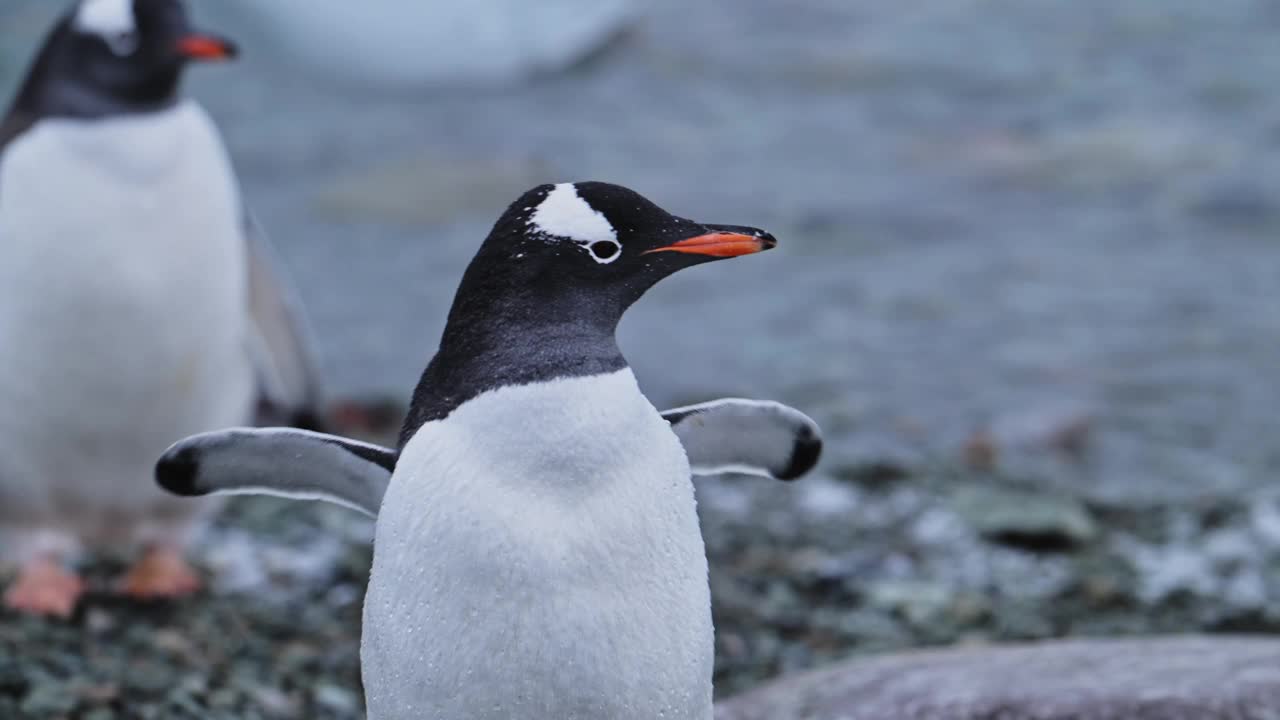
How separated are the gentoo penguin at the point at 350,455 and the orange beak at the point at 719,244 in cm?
29

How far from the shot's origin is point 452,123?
10445 millimetres

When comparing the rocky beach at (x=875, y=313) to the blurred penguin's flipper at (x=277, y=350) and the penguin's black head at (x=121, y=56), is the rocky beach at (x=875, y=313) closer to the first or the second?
the blurred penguin's flipper at (x=277, y=350)

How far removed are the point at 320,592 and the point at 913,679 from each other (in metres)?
1.70

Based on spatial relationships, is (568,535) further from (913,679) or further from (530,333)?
(913,679)

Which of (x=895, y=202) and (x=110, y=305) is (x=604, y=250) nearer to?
(x=110, y=305)

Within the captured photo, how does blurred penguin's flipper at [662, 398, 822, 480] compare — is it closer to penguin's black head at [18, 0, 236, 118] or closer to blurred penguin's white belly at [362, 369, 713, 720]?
blurred penguin's white belly at [362, 369, 713, 720]

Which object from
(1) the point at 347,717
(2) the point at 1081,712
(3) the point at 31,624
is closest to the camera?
(2) the point at 1081,712

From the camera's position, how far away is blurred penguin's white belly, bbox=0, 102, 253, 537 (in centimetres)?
357

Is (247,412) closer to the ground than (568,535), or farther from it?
closer to the ground

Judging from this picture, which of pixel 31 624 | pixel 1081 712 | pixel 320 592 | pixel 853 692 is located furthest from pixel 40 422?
pixel 1081 712

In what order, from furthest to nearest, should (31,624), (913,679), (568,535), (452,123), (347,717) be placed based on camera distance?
(452,123) → (31,624) → (347,717) → (913,679) → (568,535)

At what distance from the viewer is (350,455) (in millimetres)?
2293

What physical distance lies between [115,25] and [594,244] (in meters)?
2.02

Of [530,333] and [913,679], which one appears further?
[913,679]
